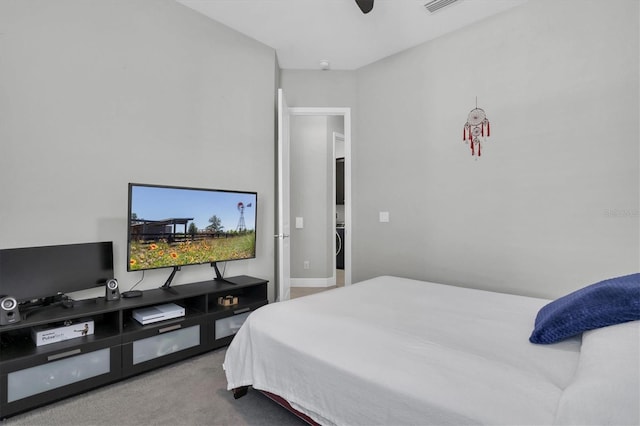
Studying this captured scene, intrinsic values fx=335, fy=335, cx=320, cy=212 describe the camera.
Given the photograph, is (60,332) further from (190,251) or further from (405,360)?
(405,360)

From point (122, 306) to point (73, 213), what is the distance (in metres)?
0.73

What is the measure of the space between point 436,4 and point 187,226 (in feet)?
8.88

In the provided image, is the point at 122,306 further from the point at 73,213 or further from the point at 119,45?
the point at 119,45

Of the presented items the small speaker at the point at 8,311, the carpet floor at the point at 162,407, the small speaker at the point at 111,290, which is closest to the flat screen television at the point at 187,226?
the small speaker at the point at 111,290

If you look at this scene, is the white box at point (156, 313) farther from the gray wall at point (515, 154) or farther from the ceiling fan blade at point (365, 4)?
the ceiling fan blade at point (365, 4)

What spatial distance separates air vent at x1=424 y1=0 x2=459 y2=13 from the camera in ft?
8.93

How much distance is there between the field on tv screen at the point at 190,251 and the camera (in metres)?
2.40

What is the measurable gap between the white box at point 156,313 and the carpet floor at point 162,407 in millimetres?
363

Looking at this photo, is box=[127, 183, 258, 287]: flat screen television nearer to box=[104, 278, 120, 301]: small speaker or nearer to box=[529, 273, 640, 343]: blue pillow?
box=[104, 278, 120, 301]: small speaker

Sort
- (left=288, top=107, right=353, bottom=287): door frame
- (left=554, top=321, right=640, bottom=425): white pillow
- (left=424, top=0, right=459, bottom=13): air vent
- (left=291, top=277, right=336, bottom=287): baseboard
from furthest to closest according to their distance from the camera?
(left=291, top=277, right=336, bottom=287): baseboard
(left=288, top=107, right=353, bottom=287): door frame
(left=424, top=0, right=459, bottom=13): air vent
(left=554, top=321, right=640, bottom=425): white pillow

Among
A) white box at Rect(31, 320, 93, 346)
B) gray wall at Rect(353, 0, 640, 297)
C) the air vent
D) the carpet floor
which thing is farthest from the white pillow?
the air vent

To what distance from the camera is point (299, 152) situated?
16.5 ft

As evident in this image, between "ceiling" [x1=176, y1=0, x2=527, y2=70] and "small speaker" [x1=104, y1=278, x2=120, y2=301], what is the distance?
2331 millimetres

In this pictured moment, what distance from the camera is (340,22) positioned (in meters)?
3.07
